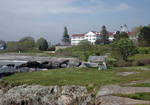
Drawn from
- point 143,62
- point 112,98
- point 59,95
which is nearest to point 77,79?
point 59,95

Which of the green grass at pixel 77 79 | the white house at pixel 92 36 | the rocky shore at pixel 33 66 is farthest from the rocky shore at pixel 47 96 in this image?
the white house at pixel 92 36

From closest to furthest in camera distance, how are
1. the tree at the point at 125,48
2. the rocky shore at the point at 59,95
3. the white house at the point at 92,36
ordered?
the rocky shore at the point at 59,95, the tree at the point at 125,48, the white house at the point at 92,36

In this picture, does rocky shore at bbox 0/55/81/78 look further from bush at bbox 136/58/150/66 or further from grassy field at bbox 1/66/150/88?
bush at bbox 136/58/150/66

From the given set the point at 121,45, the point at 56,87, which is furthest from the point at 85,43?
the point at 56,87

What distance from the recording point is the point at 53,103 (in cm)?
995

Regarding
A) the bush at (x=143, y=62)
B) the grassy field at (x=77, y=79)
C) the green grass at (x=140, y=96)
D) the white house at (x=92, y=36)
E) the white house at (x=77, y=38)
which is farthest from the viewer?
the white house at (x=77, y=38)

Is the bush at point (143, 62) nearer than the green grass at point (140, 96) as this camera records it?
No

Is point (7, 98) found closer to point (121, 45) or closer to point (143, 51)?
point (121, 45)

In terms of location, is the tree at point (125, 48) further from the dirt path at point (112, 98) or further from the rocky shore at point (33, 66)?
the dirt path at point (112, 98)

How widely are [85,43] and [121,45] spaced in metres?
38.1

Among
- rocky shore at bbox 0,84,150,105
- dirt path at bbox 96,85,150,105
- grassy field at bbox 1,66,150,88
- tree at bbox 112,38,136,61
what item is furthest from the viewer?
tree at bbox 112,38,136,61

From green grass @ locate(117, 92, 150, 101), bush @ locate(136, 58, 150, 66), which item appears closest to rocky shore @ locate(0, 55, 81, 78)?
bush @ locate(136, 58, 150, 66)

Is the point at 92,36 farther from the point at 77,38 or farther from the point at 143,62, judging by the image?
the point at 143,62

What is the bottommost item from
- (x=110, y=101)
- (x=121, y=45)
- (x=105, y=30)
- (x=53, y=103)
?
(x=53, y=103)
